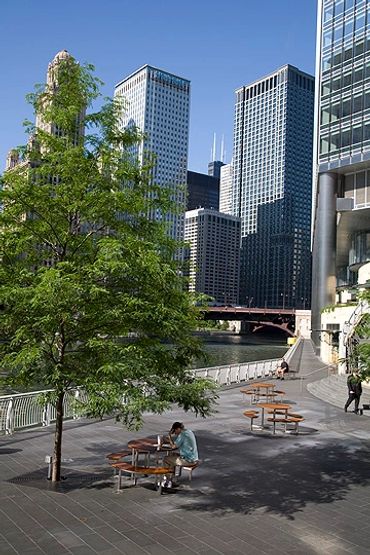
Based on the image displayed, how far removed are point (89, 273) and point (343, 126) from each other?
46.7 metres

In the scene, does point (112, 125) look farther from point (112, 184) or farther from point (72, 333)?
point (72, 333)

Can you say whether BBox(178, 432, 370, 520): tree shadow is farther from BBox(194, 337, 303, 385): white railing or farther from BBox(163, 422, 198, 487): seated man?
BBox(194, 337, 303, 385): white railing

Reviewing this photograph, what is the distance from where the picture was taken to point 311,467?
1230 cm

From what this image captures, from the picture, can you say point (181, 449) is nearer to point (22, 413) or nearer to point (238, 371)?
point (22, 413)

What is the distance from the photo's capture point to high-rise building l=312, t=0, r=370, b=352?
160 ft

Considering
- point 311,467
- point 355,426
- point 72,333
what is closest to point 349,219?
point 355,426

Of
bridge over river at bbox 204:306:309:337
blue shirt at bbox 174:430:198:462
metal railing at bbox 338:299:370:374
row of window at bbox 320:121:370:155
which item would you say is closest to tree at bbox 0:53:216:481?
blue shirt at bbox 174:430:198:462

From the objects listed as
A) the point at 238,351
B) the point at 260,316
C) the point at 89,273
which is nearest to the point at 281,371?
the point at 89,273

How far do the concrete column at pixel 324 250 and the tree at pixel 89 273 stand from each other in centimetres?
4507

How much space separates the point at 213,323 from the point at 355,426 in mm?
9310

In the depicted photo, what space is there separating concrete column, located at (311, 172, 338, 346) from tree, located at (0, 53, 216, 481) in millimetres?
45074

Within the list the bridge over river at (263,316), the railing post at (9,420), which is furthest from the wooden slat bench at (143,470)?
the bridge over river at (263,316)

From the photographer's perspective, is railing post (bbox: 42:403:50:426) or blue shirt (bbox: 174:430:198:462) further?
railing post (bbox: 42:403:50:426)

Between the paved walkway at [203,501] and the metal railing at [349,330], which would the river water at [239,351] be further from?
the paved walkway at [203,501]
